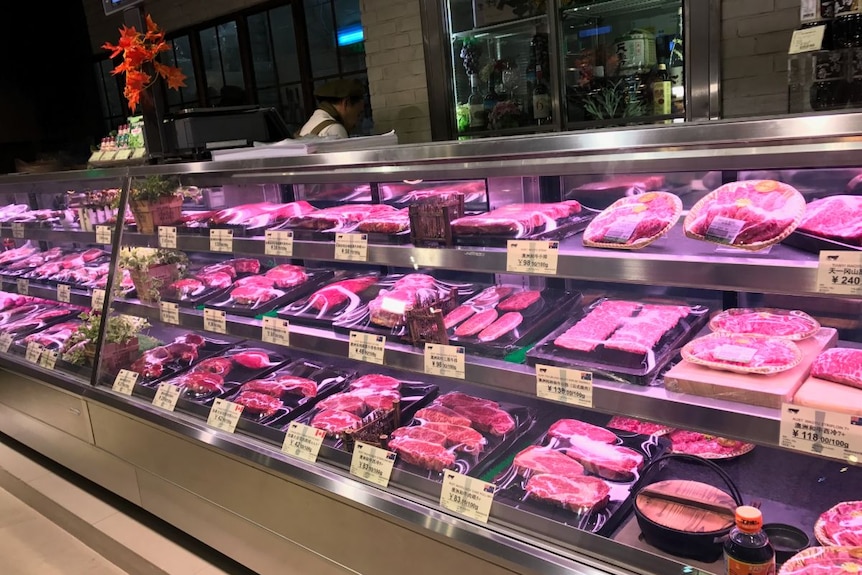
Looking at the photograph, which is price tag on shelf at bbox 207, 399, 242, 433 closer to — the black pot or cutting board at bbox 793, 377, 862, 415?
the black pot

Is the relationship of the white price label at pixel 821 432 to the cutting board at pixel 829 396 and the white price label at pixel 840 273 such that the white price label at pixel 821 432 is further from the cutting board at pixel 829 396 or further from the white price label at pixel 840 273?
the white price label at pixel 840 273

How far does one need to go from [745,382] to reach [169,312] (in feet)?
8.14

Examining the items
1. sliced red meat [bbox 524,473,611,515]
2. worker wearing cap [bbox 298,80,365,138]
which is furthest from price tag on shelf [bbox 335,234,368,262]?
worker wearing cap [bbox 298,80,365,138]

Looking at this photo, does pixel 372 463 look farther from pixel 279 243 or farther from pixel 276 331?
pixel 279 243

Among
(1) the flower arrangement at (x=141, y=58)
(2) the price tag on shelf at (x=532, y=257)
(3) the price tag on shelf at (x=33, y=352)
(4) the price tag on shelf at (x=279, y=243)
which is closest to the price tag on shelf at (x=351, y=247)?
(4) the price tag on shelf at (x=279, y=243)

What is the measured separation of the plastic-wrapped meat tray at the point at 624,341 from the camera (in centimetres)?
183

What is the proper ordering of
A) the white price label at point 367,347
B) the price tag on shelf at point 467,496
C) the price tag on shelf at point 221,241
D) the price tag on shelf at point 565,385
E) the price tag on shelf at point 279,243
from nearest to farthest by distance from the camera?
1. the price tag on shelf at point 565,385
2. the price tag on shelf at point 467,496
3. the white price label at point 367,347
4. the price tag on shelf at point 279,243
5. the price tag on shelf at point 221,241

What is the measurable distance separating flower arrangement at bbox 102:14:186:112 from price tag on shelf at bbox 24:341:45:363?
61.9 inches

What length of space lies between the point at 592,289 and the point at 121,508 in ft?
8.63

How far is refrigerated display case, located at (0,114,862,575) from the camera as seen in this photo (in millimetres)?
A: 1636

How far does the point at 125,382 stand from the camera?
324cm

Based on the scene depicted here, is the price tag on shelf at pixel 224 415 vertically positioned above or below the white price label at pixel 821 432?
below

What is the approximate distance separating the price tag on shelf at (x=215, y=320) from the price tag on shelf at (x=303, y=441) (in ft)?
2.00

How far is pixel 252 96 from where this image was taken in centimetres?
729
